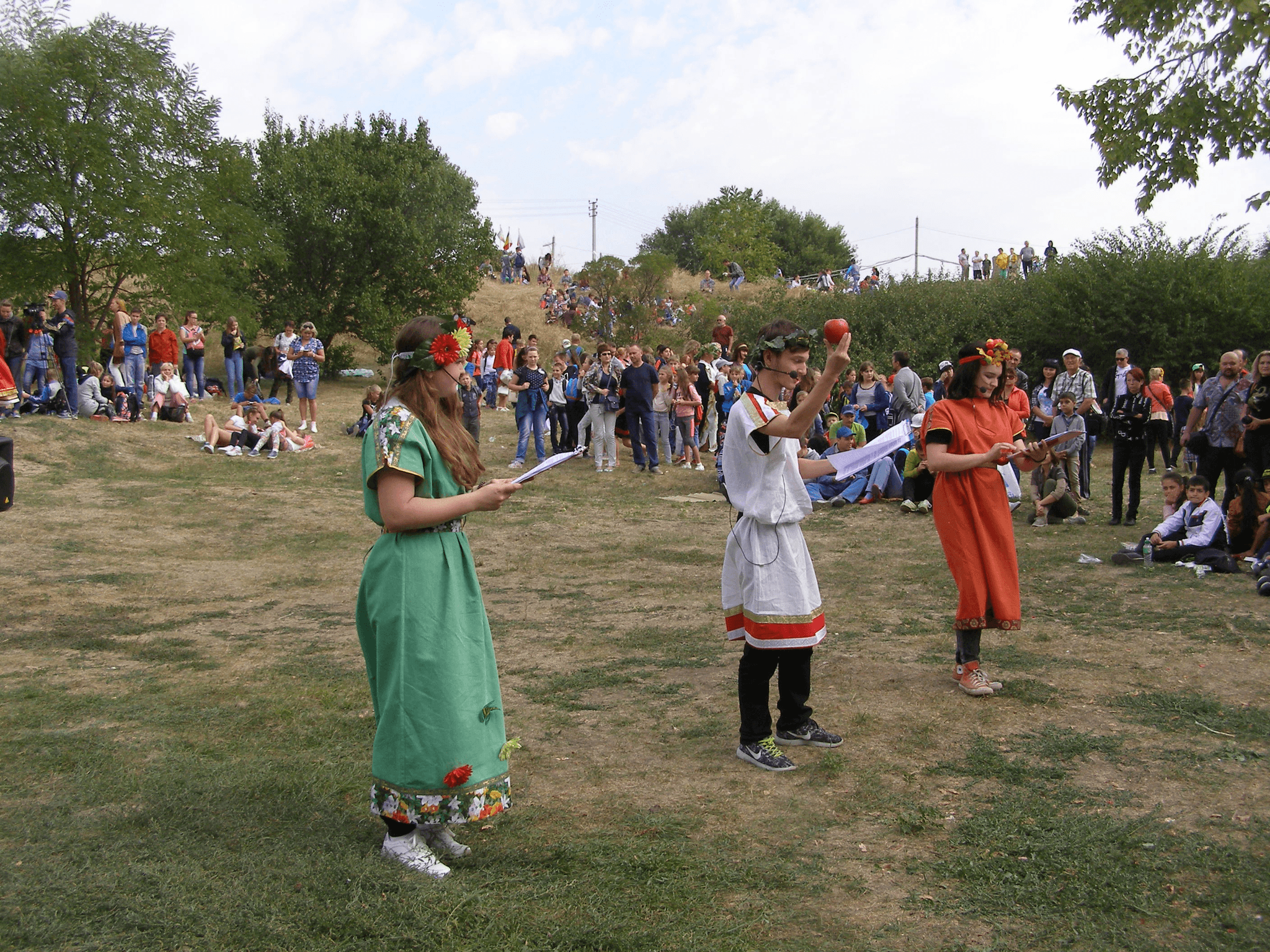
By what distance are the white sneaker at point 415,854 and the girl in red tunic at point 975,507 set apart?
3450 mm

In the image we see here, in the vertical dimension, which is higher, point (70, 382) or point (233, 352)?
point (233, 352)

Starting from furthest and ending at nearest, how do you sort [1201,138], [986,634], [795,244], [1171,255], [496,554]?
[795,244]
[1171,255]
[496,554]
[1201,138]
[986,634]

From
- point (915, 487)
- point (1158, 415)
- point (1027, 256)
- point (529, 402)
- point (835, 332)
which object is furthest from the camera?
point (1027, 256)

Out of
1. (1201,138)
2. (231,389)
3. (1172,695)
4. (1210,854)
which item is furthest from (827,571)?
(231,389)

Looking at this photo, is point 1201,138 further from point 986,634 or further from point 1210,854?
point 1210,854

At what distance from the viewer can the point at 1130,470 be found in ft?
39.8

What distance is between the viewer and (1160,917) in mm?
3391

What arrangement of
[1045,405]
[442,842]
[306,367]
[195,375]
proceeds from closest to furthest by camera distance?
1. [442,842]
2. [1045,405]
3. [306,367]
4. [195,375]

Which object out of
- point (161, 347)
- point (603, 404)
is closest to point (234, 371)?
point (161, 347)

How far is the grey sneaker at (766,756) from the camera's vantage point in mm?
4859

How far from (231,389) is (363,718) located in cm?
1747

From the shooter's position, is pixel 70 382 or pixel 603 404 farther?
pixel 70 382

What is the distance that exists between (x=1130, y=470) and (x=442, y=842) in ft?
35.2

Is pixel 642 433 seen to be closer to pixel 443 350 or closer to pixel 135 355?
pixel 135 355
